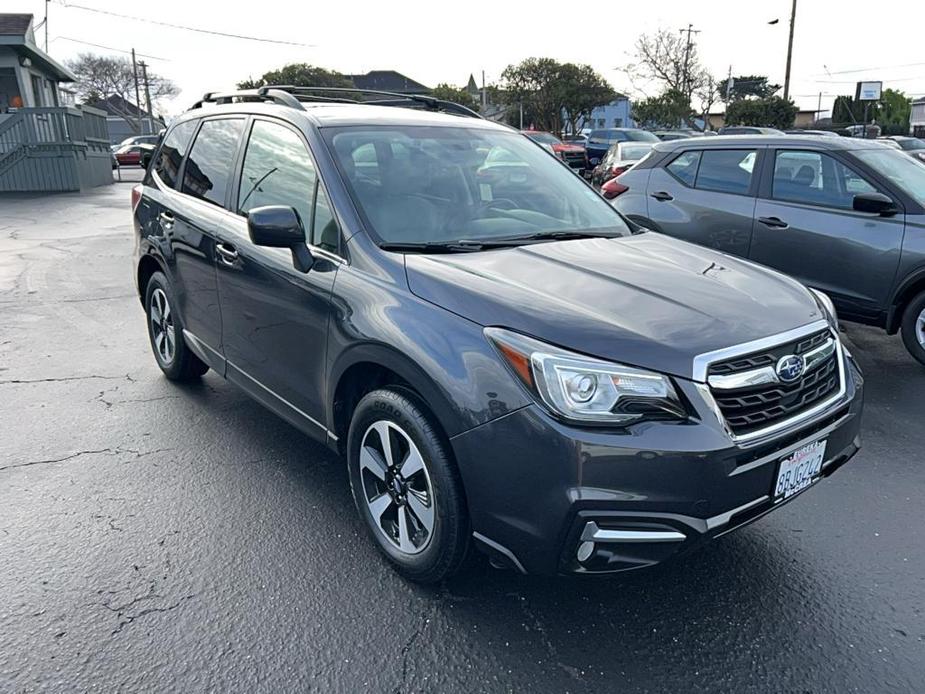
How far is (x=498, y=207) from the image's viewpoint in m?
3.48

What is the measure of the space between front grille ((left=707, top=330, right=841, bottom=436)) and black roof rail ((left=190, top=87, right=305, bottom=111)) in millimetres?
2449

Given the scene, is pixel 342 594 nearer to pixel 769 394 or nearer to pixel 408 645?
pixel 408 645

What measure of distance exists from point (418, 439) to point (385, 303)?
54 centimetres

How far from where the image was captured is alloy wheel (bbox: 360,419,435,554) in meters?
2.68

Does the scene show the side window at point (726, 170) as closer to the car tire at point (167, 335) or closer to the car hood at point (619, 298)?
the car hood at point (619, 298)

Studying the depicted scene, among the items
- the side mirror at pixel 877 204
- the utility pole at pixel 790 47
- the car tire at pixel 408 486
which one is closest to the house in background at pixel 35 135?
the side mirror at pixel 877 204

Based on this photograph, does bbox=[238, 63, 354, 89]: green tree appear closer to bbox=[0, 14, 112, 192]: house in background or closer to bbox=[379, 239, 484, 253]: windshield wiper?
bbox=[0, 14, 112, 192]: house in background

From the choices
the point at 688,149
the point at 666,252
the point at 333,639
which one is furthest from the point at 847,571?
the point at 688,149

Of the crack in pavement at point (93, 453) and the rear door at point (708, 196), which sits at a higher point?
Result: the rear door at point (708, 196)

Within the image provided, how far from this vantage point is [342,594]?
110 inches

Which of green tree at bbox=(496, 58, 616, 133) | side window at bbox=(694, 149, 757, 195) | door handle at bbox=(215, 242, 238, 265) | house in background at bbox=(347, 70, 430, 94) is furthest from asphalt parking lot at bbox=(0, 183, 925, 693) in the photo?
house in background at bbox=(347, 70, 430, 94)

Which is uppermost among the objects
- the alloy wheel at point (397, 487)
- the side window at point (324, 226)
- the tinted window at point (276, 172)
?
the tinted window at point (276, 172)

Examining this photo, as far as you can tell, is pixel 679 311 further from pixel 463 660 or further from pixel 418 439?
pixel 463 660

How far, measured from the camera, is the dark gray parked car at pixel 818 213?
539 cm
